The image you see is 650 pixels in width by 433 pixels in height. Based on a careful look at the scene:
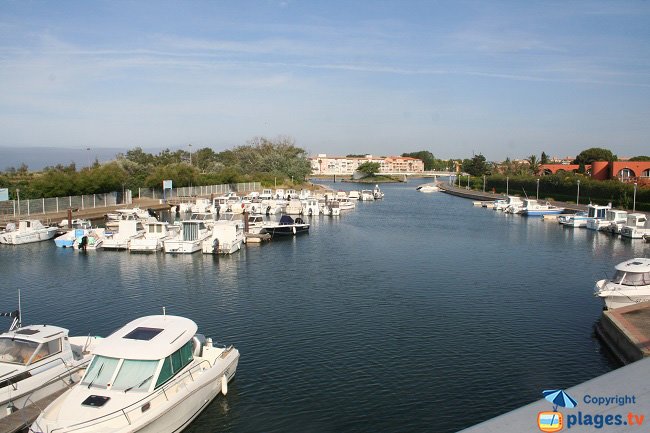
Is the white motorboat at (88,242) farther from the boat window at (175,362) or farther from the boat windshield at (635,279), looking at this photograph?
the boat windshield at (635,279)

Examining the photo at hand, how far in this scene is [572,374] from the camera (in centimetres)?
1666

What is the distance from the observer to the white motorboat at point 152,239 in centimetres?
3769

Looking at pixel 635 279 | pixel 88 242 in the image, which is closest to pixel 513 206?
pixel 88 242

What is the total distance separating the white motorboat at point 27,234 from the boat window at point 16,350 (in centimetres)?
3110

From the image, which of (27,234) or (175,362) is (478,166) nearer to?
(27,234)

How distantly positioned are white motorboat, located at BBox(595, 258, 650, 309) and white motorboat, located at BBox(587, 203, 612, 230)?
102 ft

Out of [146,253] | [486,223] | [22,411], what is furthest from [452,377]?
[486,223]

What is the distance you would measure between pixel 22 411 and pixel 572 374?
47.0 ft

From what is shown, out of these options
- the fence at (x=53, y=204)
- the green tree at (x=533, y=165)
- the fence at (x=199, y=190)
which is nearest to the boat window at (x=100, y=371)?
the fence at (x=53, y=204)

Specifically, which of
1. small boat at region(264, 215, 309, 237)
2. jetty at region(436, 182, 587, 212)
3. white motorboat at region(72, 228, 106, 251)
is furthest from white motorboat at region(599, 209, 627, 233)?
white motorboat at region(72, 228, 106, 251)

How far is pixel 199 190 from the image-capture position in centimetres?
8338

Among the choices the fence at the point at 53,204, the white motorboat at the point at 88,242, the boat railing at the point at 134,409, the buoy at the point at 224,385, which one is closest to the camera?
the boat railing at the point at 134,409

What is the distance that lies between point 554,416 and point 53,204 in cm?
5554

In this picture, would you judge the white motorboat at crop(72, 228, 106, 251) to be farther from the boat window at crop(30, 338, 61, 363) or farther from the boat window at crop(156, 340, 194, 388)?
the boat window at crop(156, 340, 194, 388)
